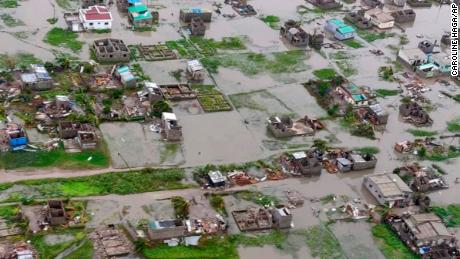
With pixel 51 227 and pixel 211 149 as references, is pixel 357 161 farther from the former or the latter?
pixel 51 227

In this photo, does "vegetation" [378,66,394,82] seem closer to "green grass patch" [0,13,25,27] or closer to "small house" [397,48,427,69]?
"small house" [397,48,427,69]

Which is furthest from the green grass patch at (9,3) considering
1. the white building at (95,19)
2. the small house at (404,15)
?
the small house at (404,15)

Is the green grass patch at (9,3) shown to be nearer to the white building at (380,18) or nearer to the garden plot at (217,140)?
the garden plot at (217,140)

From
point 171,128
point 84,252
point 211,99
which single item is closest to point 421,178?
point 211,99

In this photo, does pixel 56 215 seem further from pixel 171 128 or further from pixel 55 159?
pixel 171 128

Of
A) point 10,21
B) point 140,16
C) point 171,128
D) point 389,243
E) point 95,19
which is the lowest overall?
point 389,243

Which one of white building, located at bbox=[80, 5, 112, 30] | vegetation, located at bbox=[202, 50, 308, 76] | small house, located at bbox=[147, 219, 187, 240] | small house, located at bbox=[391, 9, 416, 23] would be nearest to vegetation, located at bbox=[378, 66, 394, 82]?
vegetation, located at bbox=[202, 50, 308, 76]
